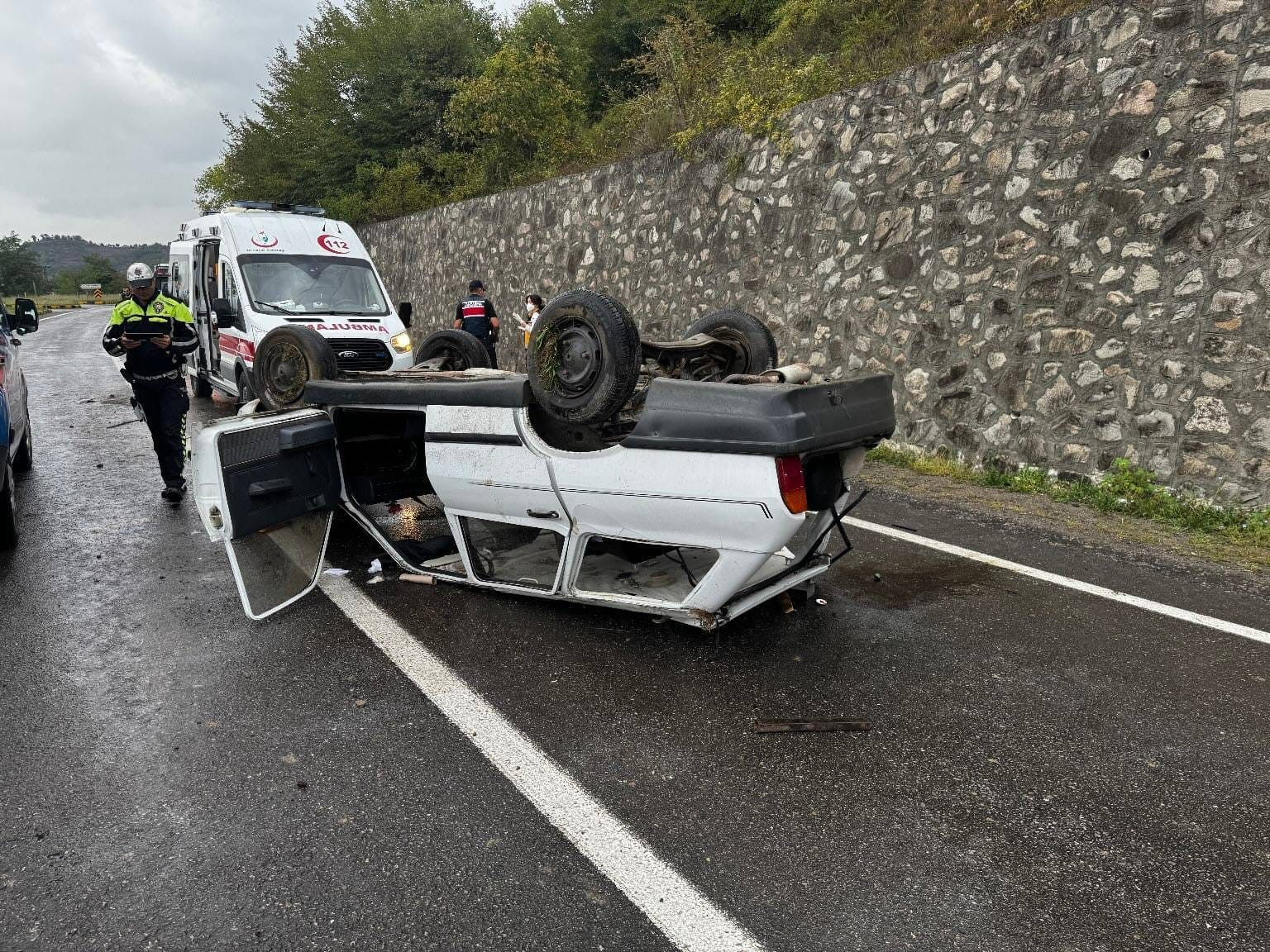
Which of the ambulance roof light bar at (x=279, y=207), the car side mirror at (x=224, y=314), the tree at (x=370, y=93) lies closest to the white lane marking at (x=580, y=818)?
the car side mirror at (x=224, y=314)

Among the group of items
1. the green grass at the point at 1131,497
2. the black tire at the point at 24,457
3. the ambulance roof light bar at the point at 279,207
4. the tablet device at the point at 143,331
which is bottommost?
the green grass at the point at 1131,497

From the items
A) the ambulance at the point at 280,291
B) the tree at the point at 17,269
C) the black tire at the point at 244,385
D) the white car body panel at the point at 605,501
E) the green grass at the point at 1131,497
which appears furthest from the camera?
the tree at the point at 17,269

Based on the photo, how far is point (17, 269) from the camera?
282 feet

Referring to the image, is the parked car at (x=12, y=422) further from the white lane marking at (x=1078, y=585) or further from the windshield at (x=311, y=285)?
the white lane marking at (x=1078, y=585)

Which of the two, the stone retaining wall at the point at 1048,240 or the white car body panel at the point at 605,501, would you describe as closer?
the white car body panel at the point at 605,501

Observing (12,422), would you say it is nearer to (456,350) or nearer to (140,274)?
(140,274)

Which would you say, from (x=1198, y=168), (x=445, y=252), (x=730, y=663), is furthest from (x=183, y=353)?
(x=445, y=252)

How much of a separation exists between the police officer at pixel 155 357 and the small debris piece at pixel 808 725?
5.28 metres

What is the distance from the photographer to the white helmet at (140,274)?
257 inches

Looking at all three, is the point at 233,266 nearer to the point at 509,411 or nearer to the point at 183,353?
the point at 183,353

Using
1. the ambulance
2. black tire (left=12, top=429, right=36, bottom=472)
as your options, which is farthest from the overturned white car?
the ambulance

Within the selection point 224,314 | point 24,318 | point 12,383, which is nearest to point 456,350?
point 12,383

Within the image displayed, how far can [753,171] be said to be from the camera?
31.1 ft

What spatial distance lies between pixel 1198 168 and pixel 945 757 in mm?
5131
